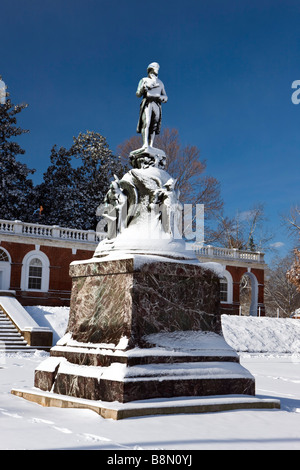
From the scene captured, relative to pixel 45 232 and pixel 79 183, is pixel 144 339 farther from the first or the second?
pixel 79 183

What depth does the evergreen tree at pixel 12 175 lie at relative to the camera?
34875 millimetres

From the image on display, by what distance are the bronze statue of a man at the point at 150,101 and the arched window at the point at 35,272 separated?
70.9ft

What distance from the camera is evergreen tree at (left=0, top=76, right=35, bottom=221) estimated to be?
34.9m

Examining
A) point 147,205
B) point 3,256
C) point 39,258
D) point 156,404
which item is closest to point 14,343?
point 3,256

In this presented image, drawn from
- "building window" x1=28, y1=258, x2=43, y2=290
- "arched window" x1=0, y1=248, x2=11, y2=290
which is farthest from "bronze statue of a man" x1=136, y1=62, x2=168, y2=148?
"building window" x1=28, y1=258, x2=43, y2=290

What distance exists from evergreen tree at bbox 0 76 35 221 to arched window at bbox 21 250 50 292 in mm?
6819

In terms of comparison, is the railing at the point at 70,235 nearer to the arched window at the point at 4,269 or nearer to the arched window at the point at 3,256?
the arched window at the point at 3,256

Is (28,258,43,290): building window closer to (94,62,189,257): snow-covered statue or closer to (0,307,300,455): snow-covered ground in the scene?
(94,62,189,257): snow-covered statue

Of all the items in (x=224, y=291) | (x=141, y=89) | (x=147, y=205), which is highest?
(x=141, y=89)

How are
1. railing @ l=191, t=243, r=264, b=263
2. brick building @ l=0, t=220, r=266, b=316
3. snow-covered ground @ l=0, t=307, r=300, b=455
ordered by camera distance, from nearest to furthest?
snow-covered ground @ l=0, t=307, r=300, b=455 → brick building @ l=0, t=220, r=266, b=316 → railing @ l=191, t=243, r=264, b=263

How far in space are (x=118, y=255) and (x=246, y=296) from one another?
3997 centimetres

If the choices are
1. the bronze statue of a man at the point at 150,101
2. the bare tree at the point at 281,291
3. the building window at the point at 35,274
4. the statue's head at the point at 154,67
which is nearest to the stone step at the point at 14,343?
the building window at the point at 35,274

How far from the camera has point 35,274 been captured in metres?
29.0

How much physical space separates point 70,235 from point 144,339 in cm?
2442
